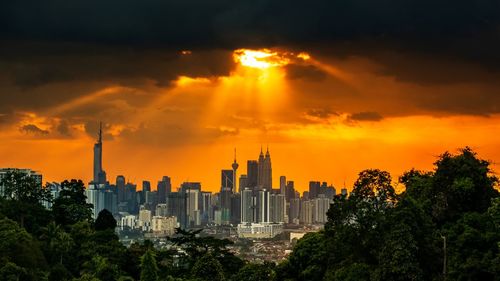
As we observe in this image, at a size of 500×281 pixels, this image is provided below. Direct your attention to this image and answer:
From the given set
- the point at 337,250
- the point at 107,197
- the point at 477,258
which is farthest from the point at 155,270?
the point at 107,197

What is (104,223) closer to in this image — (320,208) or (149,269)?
(149,269)

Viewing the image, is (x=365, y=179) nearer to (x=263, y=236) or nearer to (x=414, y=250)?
(x=414, y=250)

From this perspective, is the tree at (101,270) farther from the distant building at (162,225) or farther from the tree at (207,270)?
the distant building at (162,225)

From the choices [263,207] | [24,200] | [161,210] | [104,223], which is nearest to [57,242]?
[104,223]

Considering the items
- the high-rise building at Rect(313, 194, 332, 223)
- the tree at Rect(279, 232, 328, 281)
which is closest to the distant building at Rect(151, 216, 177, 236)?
the high-rise building at Rect(313, 194, 332, 223)

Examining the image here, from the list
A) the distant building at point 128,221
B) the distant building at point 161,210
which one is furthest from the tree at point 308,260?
the distant building at point 161,210
